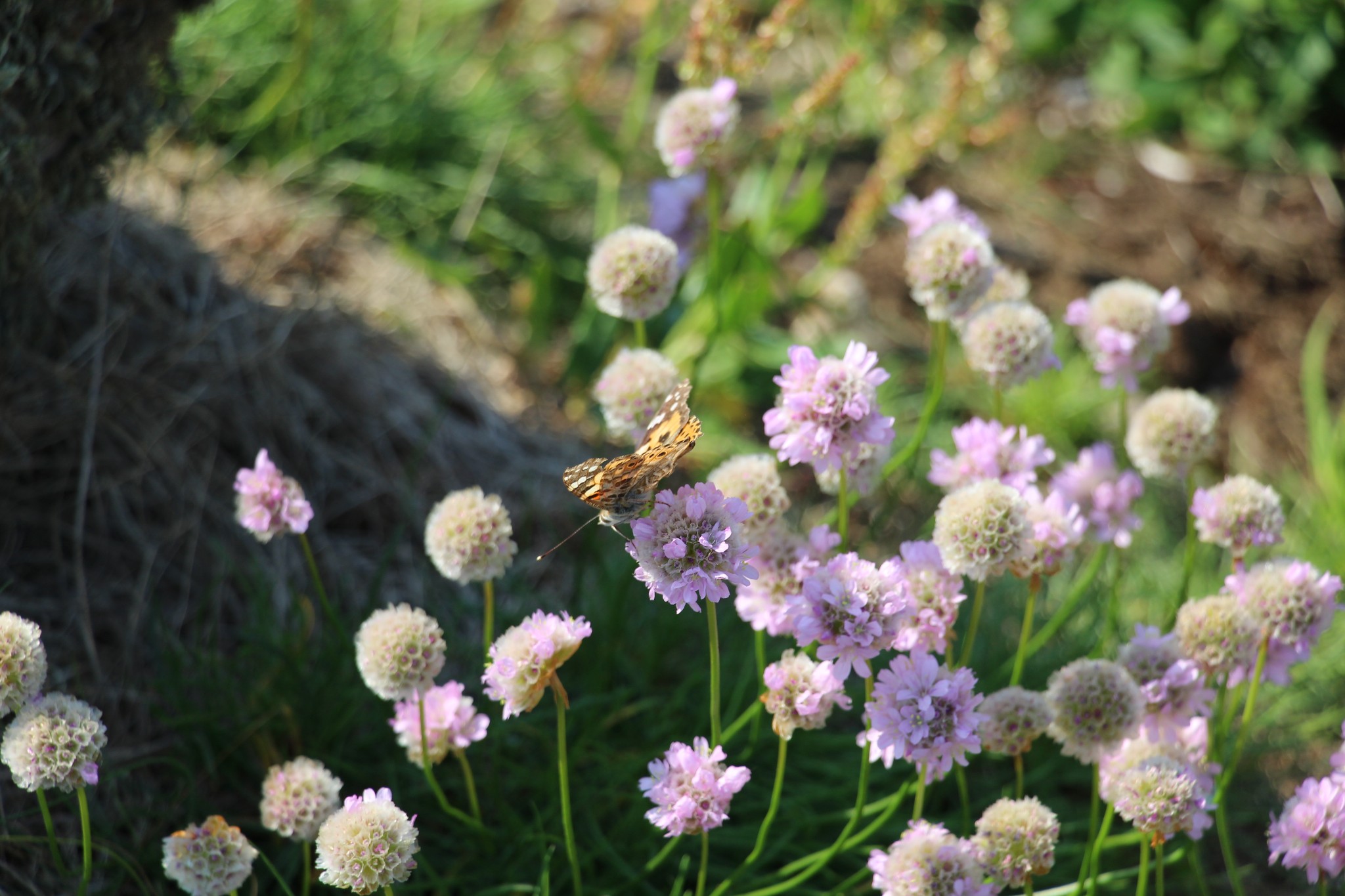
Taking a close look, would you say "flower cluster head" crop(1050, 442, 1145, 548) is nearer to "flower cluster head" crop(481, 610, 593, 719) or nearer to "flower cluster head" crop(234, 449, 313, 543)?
"flower cluster head" crop(481, 610, 593, 719)

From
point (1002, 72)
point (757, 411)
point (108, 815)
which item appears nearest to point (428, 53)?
point (757, 411)

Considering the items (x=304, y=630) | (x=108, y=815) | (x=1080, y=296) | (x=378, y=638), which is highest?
(x=378, y=638)

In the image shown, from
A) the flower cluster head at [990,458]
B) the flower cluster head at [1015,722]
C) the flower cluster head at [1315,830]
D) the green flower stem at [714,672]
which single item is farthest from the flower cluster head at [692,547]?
the flower cluster head at [1315,830]

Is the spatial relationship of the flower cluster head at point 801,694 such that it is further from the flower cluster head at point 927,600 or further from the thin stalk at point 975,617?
the thin stalk at point 975,617

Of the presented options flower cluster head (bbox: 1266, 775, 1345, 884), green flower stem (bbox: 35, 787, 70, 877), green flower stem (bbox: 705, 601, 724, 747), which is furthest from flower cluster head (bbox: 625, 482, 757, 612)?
flower cluster head (bbox: 1266, 775, 1345, 884)

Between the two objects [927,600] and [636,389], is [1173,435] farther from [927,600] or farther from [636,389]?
[636,389]

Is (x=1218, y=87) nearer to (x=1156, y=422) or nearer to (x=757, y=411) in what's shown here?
(x=757, y=411)

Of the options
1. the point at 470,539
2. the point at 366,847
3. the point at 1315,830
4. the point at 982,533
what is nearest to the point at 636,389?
the point at 470,539
